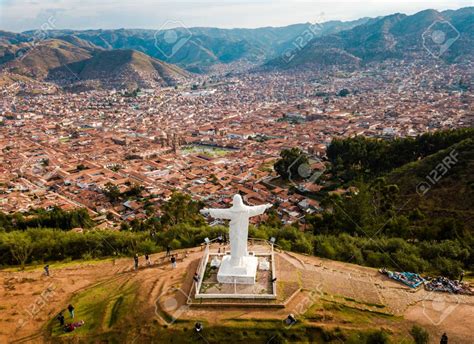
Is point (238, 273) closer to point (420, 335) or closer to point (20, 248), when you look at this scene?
point (420, 335)

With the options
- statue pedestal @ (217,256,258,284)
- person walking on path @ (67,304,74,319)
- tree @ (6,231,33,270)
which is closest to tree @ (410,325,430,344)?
statue pedestal @ (217,256,258,284)

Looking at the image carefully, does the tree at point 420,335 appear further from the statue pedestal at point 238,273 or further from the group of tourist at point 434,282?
the statue pedestal at point 238,273

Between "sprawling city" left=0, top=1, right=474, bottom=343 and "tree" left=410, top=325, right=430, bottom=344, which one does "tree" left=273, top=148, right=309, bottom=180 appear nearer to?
"sprawling city" left=0, top=1, right=474, bottom=343

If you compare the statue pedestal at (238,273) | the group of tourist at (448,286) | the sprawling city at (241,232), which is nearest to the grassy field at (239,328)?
the sprawling city at (241,232)

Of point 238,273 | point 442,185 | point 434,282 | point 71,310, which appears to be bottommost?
point 442,185

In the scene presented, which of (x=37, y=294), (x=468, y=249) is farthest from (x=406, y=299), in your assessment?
(x=37, y=294)

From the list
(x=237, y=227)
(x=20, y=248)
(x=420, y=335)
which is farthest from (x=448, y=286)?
(x=20, y=248)
